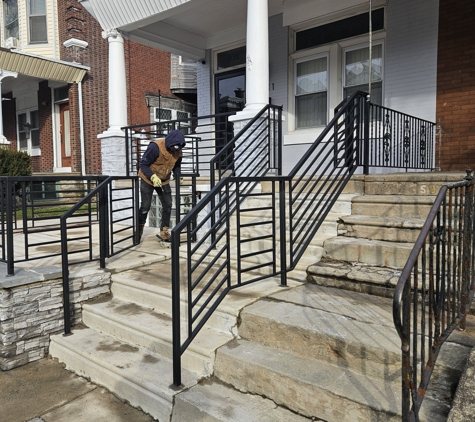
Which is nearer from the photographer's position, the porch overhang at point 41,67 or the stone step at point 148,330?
the stone step at point 148,330

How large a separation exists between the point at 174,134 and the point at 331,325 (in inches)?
128

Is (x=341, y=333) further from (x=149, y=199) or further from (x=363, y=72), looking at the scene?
(x=363, y=72)

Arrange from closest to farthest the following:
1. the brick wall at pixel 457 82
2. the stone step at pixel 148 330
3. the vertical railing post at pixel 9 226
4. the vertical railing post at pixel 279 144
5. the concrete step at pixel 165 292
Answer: the stone step at pixel 148 330 → the concrete step at pixel 165 292 → the vertical railing post at pixel 9 226 → the vertical railing post at pixel 279 144 → the brick wall at pixel 457 82

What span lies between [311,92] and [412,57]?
195 cm

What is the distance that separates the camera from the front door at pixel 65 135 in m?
14.1

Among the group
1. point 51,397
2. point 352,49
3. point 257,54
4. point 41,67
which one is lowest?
point 51,397

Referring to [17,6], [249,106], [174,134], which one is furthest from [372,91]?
[17,6]

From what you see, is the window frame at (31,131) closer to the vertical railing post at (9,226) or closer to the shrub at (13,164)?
the shrub at (13,164)

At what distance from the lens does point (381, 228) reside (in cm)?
410

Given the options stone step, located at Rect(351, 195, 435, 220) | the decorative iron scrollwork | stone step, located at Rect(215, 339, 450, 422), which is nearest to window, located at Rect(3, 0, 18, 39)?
the decorative iron scrollwork

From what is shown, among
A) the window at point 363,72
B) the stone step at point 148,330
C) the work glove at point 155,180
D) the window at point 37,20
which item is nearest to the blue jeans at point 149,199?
the work glove at point 155,180

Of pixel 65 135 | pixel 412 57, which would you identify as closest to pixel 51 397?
pixel 412 57

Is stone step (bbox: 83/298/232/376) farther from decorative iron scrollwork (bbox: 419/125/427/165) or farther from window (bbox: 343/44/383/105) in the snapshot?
window (bbox: 343/44/383/105)

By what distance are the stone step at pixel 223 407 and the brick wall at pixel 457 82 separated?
5475 mm
